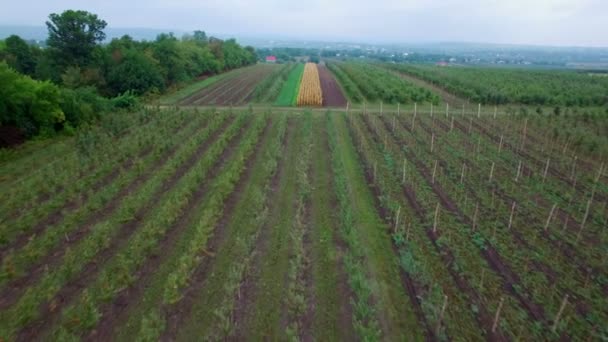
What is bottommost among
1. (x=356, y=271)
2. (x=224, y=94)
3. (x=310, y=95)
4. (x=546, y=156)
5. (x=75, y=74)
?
(x=356, y=271)

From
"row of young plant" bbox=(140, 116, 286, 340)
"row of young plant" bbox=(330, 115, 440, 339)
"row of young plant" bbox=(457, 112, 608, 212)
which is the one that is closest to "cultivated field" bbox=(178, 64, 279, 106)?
"row of young plant" bbox=(457, 112, 608, 212)

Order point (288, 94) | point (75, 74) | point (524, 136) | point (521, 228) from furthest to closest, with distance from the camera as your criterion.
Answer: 1. point (288, 94)
2. point (75, 74)
3. point (524, 136)
4. point (521, 228)

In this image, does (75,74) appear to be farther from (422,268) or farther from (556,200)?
(556,200)

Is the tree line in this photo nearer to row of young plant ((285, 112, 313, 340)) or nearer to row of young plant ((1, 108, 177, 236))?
row of young plant ((1, 108, 177, 236))

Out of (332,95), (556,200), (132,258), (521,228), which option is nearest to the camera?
(132,258)

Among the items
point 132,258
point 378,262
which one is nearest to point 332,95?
point 378,262

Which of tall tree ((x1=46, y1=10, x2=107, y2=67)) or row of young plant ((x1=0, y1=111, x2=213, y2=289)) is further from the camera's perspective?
tall tree ((x1=46, y1=10, x2=107, y2=67))

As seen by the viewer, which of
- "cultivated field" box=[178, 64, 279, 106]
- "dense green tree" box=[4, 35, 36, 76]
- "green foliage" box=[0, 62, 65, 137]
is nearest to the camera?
"green foliage" box=[0, 62, 65, 137]
